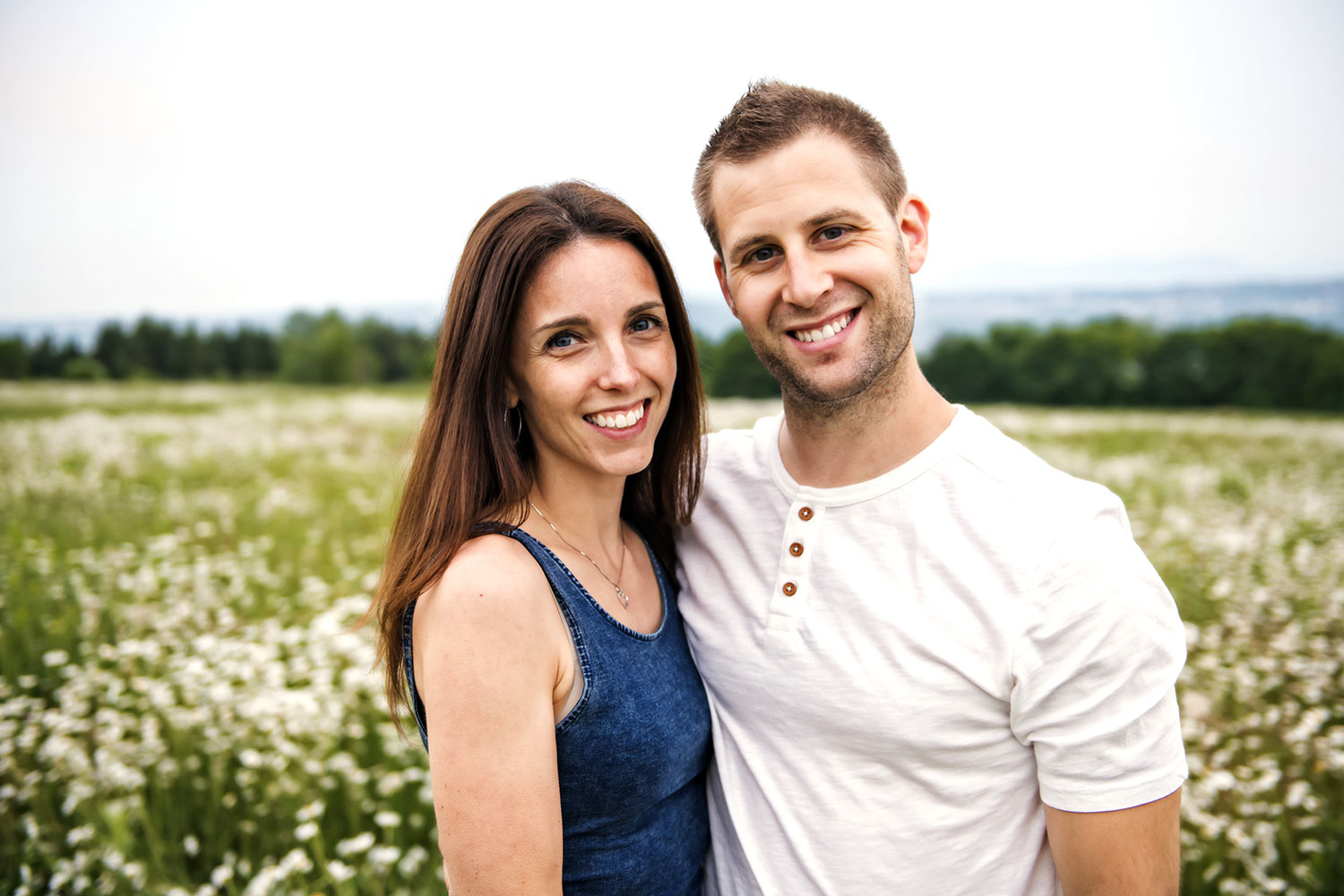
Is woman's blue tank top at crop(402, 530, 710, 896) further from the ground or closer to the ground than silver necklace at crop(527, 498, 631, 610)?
closer to the ground

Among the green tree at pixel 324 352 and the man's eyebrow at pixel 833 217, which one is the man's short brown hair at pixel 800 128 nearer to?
the man's eyebrow at pixel 833 217

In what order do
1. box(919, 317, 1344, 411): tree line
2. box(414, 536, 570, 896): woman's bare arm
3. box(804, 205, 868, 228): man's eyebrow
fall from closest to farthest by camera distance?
box(414, 536, 570, 896): woman's bare arm, box(804, 205, 868, 228): man's eyebrow, box(919, 317, 1344, 411): tree line

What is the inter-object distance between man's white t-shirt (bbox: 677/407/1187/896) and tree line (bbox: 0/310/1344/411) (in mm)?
10851

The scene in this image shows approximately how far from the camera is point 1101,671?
1.80 m

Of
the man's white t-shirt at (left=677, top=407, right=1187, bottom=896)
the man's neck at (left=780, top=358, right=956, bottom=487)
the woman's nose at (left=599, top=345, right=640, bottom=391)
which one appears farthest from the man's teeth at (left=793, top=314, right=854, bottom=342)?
the woman's nose at (left=599, top=345, right=640, bottom=391)

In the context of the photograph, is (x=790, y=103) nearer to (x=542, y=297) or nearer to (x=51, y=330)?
(x=542, y=297)

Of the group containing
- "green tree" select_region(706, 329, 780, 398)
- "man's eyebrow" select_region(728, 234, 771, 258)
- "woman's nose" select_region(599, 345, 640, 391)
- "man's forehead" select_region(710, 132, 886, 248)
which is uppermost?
"man's forehead" select_region(710, 132, 886, 248)

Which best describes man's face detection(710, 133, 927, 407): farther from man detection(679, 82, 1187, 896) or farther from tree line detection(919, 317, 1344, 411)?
tree line detection(919, 317, 1344, 411)

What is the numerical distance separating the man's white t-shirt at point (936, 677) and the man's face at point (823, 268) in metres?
0.32

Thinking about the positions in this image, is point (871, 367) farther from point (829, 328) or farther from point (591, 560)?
point (591, 560)

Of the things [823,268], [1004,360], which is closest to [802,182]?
[823,268]

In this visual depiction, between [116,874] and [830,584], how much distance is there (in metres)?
3.03

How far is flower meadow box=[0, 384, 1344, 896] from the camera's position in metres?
3.20

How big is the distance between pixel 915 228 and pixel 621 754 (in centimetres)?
181
